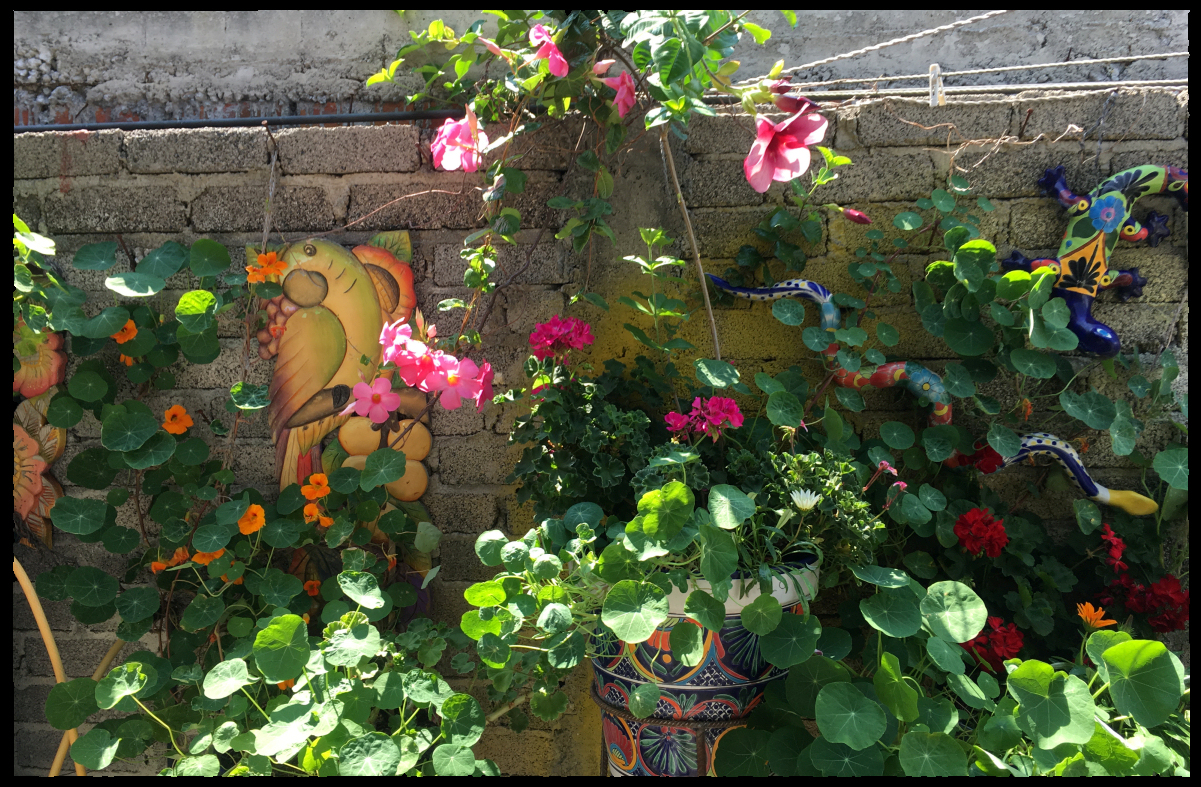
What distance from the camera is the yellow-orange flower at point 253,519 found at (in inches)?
72.4

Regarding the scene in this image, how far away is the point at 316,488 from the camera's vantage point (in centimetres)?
189

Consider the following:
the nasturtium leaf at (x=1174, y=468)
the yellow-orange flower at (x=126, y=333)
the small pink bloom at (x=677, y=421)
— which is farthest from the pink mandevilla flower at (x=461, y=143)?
the nasturtium leaf at (x=1174, y=468)

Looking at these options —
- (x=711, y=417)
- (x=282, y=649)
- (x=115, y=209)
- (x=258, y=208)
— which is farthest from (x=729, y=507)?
(x=115, y=209)

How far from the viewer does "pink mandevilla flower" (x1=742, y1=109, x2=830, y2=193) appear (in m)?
1.48

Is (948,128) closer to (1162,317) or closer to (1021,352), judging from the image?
(1021,352)

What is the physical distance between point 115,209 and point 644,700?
1.85 m

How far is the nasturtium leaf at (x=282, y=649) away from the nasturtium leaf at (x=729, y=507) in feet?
2.77

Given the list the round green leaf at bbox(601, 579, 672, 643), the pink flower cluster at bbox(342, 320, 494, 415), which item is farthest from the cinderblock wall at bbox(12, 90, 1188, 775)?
the round green leaf at bbox(601, 579, 672, 643)

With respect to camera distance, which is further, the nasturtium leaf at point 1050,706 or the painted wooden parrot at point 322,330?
the painted wooden parrot at point 322,330

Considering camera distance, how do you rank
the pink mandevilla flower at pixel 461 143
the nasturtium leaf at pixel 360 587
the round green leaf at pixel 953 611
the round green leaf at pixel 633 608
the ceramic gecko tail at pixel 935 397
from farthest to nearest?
the ceramic gecko tail at pixel 935 397 → the pink mandevilla flower at pixel 461 143 → the nasturtium leaf at pixel 360 587 → the round green leaf at pixel 953 611 → the round green leaf at pixel 633 608

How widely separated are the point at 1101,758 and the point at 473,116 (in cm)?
180

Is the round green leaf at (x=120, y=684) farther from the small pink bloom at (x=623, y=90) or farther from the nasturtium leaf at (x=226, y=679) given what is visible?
the small pink bloom at (x=623, y=90)

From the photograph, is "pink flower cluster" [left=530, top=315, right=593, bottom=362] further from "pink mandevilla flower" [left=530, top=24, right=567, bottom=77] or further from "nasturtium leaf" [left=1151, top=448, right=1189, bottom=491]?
"nasturtium leaf" [left=1151, top=448, right=1189, bottom=491]

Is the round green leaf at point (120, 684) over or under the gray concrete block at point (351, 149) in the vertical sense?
under
